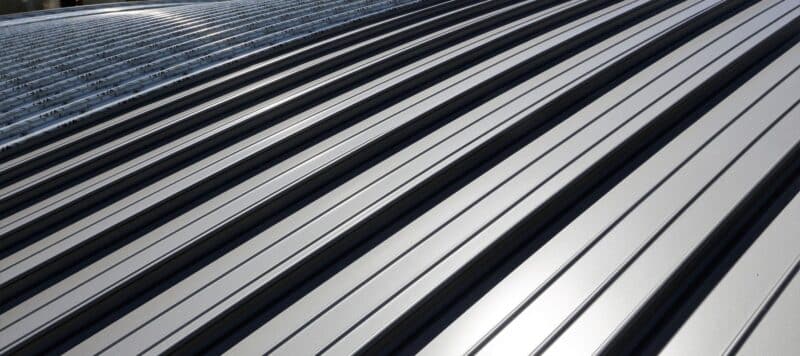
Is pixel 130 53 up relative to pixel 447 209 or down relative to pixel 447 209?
down

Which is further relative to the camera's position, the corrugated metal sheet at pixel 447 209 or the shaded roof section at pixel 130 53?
the shaded roof section at pixel 130 53

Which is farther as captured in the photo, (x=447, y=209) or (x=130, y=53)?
(x=130, y=53)

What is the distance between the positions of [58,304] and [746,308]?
2.79 metres

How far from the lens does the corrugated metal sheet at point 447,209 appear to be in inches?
98.7

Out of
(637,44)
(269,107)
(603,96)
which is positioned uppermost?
(637,44)

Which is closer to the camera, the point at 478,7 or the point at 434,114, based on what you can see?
the point at 434,114

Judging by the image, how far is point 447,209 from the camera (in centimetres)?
329

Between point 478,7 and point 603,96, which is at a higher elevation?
point 478,7

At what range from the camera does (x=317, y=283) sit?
2.93 meters

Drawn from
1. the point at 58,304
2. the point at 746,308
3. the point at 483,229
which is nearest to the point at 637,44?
the point at 483,229

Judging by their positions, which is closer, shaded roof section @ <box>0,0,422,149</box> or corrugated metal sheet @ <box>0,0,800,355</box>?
corrugated metal sheet @ <box>0,0,800,355</box>

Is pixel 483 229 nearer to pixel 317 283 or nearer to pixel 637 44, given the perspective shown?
pixel 317 283

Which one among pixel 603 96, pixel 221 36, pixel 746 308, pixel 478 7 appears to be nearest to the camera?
pixel 746 308

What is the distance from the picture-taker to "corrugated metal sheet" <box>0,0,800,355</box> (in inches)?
98.7
